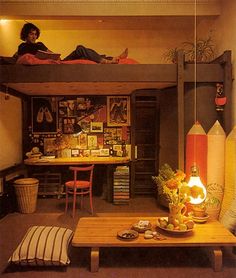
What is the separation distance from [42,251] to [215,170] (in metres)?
2.76

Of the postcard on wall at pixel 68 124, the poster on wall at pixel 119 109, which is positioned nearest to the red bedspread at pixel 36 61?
the poster on wall at pixel 119 109

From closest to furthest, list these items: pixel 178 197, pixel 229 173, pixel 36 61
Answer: pixel 178 197, pixel 229 173, pixel 36 61

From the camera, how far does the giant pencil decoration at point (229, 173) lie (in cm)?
426

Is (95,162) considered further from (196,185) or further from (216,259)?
(216,259)

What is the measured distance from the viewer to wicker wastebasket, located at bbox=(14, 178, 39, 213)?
205 inches

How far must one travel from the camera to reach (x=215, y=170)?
4.54 meters

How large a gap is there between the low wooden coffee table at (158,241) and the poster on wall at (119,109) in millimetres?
3463

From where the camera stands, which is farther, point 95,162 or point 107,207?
point 95,162

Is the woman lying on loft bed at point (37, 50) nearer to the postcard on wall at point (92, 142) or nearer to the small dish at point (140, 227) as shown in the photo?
the postcard on wall at point (92, 142)

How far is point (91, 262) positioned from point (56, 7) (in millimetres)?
4654

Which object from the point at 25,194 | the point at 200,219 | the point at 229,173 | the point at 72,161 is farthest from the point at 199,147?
the point at 25,194

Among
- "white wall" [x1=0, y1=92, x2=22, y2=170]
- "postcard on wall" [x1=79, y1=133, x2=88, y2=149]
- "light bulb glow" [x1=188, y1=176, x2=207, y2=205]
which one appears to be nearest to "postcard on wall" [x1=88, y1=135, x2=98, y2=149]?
"postcard on wall" [x1=79, y1=133, x2=88, y2=149]

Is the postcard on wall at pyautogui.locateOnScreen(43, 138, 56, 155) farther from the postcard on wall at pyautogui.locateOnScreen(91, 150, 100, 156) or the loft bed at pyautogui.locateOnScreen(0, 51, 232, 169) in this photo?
the loft bed at pyautogui.locateOnScreen(0, 51, 232, 169)

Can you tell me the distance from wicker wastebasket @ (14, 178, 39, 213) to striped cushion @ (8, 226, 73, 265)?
6.34ft
